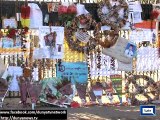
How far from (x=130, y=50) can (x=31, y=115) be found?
115 inches

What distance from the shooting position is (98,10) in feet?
39.3

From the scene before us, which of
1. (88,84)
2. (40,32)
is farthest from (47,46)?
(88,84)

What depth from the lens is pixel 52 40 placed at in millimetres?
11938

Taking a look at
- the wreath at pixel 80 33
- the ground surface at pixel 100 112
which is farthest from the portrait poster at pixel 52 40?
the ground surface at pixel 100 112

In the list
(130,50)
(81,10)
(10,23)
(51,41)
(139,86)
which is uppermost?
(81,10)

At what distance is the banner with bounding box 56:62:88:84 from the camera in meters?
12.1

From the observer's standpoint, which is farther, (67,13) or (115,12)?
(115,12)

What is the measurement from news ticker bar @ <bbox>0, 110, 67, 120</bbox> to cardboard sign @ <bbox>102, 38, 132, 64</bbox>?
1.87m

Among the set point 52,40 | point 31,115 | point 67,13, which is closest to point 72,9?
point 67,13

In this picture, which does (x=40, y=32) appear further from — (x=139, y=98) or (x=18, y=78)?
(x=139, y=98)

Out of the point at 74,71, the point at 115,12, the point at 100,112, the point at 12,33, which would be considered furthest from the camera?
the point at 74,71

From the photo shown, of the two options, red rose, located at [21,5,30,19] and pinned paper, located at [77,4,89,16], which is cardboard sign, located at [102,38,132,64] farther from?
red rose, located at [21,5,30,19]

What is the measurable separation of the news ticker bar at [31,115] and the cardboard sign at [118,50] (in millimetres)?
1867

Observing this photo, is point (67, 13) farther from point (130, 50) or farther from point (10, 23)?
point (130, 50)
